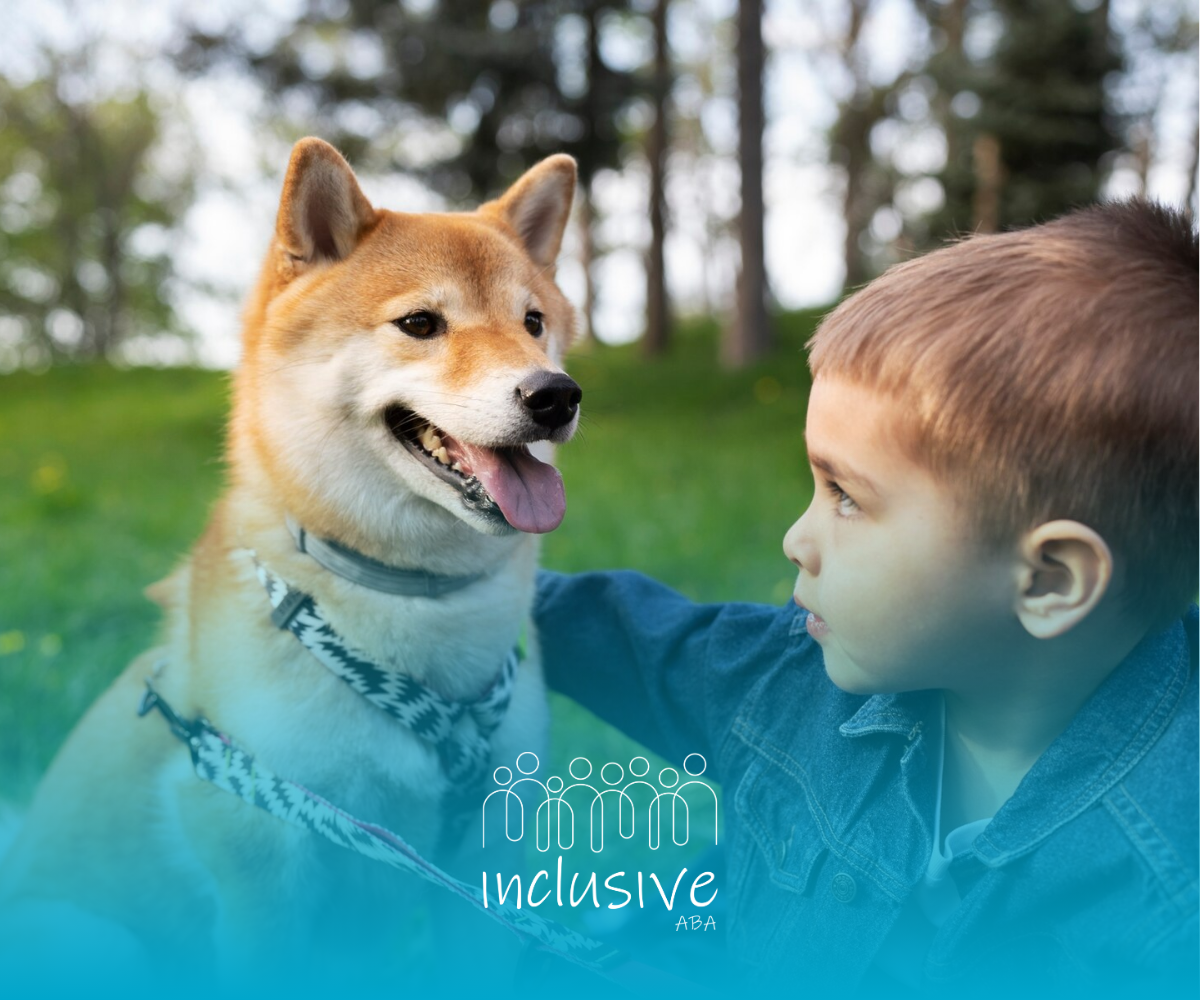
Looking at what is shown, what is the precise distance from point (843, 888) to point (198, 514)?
450 centimetres

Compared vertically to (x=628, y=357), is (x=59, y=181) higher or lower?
higher

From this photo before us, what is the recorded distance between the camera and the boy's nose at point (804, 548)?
1.36m

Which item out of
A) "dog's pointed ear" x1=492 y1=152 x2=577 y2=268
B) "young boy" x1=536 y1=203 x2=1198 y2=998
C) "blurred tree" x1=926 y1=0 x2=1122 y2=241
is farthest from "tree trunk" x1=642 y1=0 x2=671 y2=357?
"young boy" x1=536 y1=203 x2=1198 y2=998

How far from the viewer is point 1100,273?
1.20 meters

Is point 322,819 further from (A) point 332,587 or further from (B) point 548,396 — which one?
(B) point 548,396

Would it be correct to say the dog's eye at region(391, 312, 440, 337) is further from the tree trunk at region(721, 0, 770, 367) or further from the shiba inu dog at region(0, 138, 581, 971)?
the tree trunk at region(721, 0, 770, 367)

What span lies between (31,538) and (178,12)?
535 cm

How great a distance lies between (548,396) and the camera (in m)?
1.71

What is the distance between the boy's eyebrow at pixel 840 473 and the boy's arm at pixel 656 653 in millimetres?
411

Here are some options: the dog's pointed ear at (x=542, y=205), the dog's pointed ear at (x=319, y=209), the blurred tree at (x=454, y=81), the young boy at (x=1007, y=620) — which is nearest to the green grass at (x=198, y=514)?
the dog's pointed ear at (x=542, y=205)

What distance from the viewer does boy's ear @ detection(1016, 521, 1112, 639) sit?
1168mm

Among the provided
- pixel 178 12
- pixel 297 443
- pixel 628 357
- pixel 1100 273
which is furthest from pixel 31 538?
pixel 628 357

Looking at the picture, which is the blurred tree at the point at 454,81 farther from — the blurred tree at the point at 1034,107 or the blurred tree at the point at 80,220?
the blurred tree at the point at 80,220

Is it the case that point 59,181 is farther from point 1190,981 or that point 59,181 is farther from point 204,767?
point 1190,981
